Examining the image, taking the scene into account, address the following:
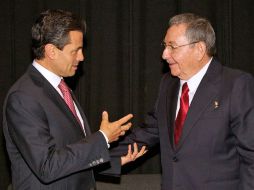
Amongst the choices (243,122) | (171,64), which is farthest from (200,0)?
(243,122)

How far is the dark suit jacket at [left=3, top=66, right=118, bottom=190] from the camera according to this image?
2041 mm

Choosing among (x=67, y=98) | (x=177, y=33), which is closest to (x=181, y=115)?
(x=177, y=33)

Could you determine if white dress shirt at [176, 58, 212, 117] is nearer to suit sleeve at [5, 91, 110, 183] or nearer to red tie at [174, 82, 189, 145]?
red tie at [174, 82, 189, 145]

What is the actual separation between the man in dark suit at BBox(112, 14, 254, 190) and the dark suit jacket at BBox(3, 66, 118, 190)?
0.48 meters

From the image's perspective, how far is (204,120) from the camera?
2.33m

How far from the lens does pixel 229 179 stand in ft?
7.61

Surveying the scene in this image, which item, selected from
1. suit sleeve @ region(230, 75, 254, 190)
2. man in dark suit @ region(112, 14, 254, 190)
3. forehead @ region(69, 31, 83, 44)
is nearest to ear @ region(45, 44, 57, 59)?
forehead @ region(69, 31, 83, 44)

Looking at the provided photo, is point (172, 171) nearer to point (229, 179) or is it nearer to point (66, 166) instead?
point (229, 179)

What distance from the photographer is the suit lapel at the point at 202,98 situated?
7.68ft

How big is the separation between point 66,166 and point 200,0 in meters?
2.42

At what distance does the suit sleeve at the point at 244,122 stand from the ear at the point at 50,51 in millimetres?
976

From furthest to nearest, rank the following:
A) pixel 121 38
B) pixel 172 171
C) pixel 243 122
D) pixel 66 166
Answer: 1. pixel 121 38
2. pixel 172 171
3. pixel 243 122
4. pixel 66 166

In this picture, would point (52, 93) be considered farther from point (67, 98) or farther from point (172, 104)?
point (172, 104)

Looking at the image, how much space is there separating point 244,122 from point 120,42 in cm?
189
